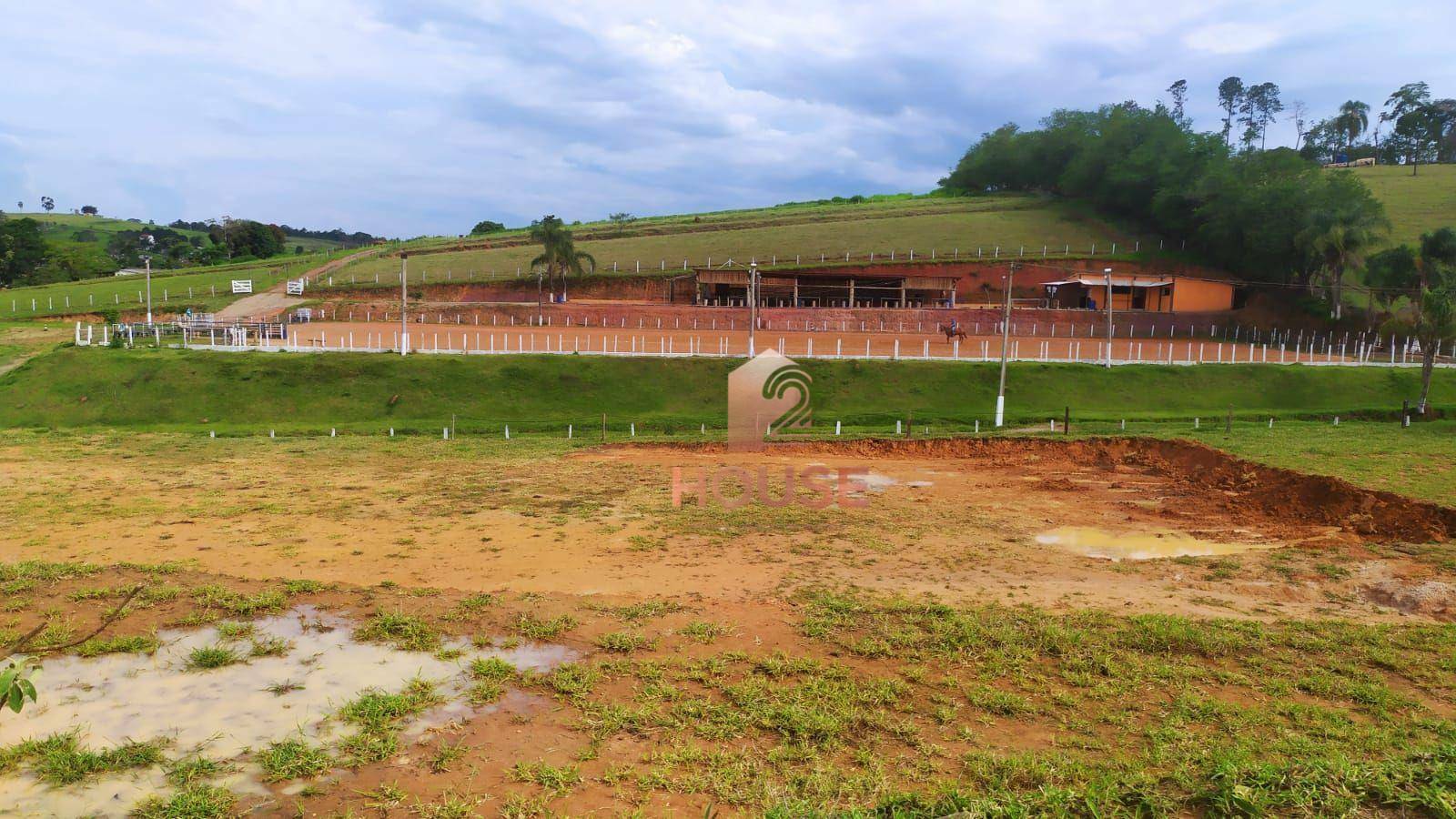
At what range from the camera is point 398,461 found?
22.8 m

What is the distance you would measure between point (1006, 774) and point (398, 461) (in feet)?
65.9

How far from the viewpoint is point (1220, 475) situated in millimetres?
20797

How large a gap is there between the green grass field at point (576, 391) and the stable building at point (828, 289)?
2405cm

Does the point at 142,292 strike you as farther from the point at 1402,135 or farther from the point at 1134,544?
the point at 1402,135

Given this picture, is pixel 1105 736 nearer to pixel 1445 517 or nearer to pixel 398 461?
pixel 1445 517

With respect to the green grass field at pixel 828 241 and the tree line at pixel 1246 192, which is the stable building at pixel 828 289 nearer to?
the green grass field at pixel 828 241

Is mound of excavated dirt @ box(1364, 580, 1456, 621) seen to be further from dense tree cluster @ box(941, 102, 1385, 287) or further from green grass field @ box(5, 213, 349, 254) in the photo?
green grass field @ box(5, 213, 349, 254)

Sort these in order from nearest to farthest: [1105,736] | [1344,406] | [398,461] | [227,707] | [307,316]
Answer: [1105,736] < [227,707] < [398,461] < [1344,406] < [307,316]

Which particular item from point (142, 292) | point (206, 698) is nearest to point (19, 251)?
point (142, 292)

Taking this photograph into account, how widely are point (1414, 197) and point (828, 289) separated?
67569 mm

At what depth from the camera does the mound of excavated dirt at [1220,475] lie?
1536cm

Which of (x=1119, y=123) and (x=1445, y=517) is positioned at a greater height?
(x=1119, y=123)

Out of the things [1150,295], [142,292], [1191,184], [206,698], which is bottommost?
[206,698]

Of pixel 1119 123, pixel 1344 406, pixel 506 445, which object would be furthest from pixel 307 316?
pixel 1119 123
